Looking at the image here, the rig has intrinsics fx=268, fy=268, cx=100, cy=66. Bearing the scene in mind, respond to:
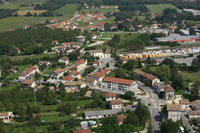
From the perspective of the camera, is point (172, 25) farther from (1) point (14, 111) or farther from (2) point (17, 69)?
(1) point (14, 111)

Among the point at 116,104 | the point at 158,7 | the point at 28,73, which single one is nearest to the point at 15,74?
the point at 28,73

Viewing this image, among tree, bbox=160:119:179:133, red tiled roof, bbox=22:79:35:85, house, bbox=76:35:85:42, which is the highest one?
house, bbox=76:35:85:42

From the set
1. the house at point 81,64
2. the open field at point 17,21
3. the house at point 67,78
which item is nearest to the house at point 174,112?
the house at point 67,78

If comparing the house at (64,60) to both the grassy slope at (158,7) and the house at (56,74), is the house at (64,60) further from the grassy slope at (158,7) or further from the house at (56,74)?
the grassy slope at (158,7)

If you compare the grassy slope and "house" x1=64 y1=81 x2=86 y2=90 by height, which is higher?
the grassy slope

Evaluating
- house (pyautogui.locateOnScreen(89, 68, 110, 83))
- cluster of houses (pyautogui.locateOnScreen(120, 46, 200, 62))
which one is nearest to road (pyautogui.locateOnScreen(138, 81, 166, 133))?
house (pyautogui.locateOnScreen(89, 68, 110, 83))

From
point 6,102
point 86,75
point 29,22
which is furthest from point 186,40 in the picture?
point 29,22

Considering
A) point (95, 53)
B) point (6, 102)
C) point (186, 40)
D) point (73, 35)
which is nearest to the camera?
point (6, 102)

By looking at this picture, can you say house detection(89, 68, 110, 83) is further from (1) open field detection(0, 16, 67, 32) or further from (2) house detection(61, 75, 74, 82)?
(1) open field detection(0, 16, 67, 32)
